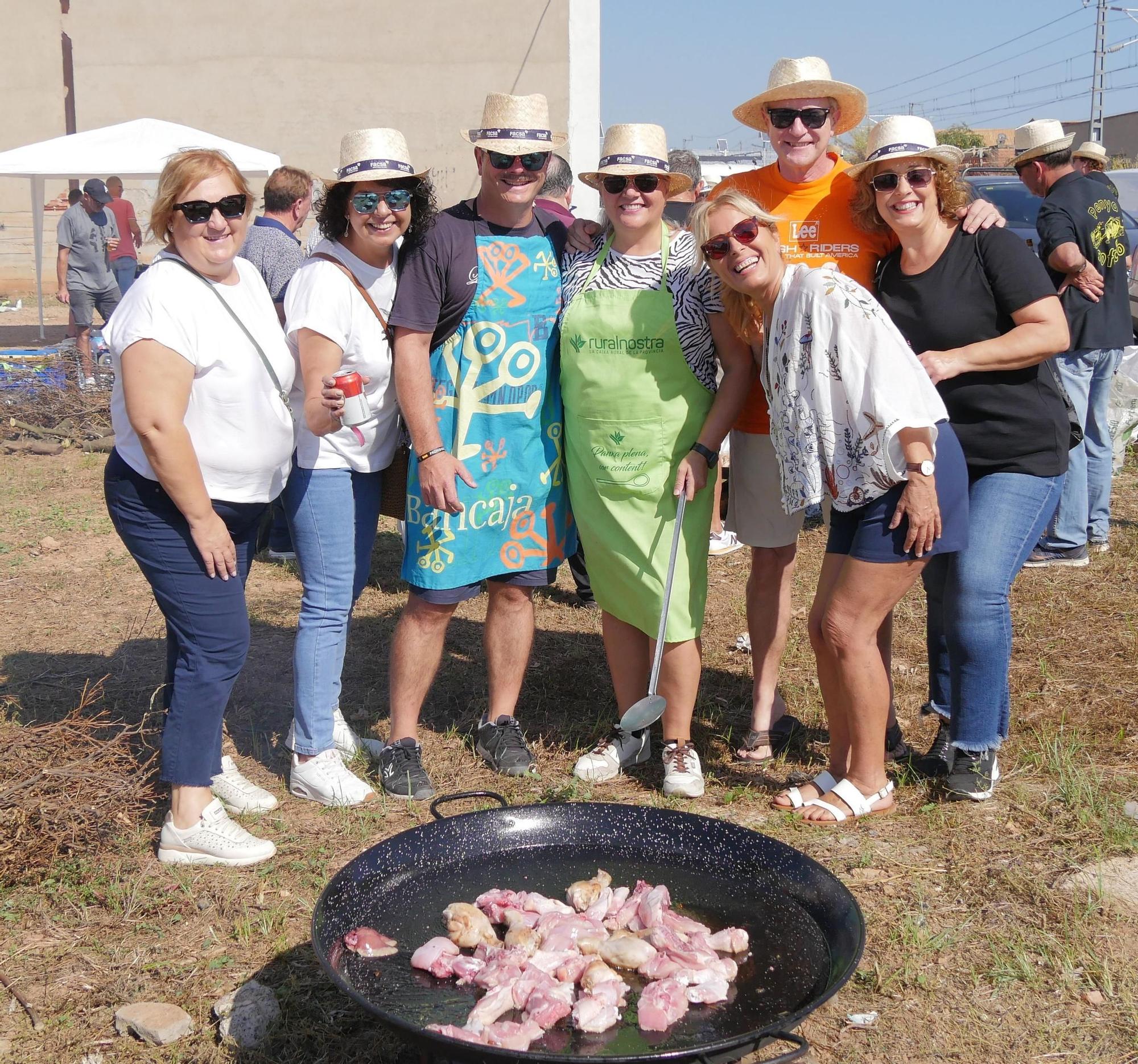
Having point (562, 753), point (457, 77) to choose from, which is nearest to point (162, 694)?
point (562, 753)

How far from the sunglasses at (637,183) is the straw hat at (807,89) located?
1.68ft

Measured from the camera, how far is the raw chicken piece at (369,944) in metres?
2.54

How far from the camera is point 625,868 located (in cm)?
295

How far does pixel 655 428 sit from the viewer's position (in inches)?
144

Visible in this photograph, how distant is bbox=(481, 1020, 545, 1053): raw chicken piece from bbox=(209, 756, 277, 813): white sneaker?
5.56ft

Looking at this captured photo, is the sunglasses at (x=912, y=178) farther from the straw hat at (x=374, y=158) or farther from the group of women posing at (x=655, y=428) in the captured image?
the straw hat at (x=374, y=158)

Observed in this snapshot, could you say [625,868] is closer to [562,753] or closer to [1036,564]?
[562,753]

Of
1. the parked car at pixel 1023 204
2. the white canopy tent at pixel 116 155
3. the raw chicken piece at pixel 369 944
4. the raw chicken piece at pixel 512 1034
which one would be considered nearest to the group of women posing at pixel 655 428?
the raw chicken piece at pixel 369 944

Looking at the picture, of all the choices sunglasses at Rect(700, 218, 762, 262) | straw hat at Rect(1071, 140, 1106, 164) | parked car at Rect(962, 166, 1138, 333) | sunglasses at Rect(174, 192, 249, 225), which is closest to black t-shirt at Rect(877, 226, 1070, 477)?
sunglasses at Rect(700, 218, 762, 262)

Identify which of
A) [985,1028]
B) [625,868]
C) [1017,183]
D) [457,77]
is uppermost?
[457,77]

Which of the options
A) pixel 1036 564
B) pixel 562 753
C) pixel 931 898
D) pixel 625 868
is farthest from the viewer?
pixel 1036 564

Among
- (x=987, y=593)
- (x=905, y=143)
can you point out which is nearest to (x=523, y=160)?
(x=905, y=143)

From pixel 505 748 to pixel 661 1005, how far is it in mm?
1771

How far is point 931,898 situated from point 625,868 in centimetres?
96
